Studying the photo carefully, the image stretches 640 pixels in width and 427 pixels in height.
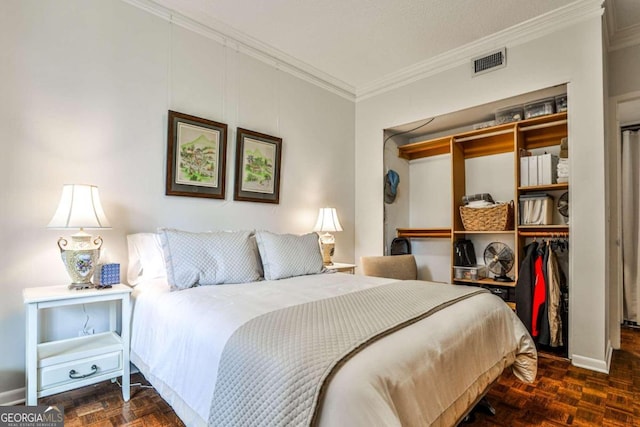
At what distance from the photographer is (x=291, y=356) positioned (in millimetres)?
1012

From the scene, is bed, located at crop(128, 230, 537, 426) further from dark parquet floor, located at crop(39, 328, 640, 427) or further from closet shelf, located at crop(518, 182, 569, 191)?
closet shelf, located at crop(518, 182, 569, 191)

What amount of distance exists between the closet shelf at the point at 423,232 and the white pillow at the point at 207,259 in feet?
7.18

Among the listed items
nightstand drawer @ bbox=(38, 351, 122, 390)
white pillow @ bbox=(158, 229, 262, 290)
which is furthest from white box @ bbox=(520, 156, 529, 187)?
nightstand drawer @ bbox=(38, 351, 122, 390)

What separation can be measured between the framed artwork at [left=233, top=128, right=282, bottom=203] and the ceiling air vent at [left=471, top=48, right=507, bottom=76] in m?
2.00

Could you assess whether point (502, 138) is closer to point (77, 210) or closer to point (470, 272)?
point (470, 272)

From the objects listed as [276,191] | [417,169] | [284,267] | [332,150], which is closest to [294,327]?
[284,267]

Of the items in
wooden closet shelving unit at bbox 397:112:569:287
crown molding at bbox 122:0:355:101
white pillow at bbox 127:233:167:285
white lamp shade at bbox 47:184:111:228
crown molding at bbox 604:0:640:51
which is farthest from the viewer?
wooden closet shelving unit at bbox 397:112:569:287

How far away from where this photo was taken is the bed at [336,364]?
0.96 m

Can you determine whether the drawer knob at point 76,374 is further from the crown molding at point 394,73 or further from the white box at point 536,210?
the white box at point 536,210

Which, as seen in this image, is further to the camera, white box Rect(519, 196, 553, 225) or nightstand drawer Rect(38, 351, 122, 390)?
white box Rect(519, 196, 553, 225)

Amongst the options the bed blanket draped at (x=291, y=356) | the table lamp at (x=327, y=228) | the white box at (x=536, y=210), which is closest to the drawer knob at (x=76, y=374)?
the bed blanket draped at (x=291, y=356)

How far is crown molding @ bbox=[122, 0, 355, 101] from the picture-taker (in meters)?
2.55

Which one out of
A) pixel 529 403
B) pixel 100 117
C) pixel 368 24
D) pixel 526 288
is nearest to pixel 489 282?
pixel 526 288

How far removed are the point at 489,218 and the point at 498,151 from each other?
2.65ft
